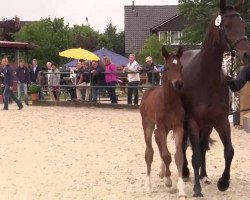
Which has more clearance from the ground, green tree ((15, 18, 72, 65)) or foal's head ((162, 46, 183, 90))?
green tree ((15, 18, 72, 65))

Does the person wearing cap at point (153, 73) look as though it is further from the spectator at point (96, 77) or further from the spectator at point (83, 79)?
the spectator at point (83, 79)

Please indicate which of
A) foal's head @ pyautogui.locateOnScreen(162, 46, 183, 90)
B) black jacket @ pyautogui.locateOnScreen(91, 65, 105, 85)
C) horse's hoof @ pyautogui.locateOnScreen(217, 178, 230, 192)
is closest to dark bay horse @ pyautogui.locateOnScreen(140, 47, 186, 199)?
foal's head @ pyautogui.locateOnScreen(162, 46, 183, 90)

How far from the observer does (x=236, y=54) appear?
627cm

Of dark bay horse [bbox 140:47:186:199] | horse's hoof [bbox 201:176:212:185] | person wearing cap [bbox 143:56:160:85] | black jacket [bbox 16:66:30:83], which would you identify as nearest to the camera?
dark bay horse [bbox 140:47:186:199]

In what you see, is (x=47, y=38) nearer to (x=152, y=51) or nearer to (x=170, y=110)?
(x=152, y=51)

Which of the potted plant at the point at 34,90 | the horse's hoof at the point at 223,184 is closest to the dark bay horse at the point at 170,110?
the horse's hoof at the point at 223,184

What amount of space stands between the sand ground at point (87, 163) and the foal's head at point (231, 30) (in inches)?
73.2

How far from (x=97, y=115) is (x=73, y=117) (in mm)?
815

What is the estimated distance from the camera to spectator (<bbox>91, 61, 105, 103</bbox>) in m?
20.7

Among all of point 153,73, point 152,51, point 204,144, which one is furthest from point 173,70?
point 152,51

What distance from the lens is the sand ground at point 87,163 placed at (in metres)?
7.42

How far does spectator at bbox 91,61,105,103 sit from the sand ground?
4.58 meters

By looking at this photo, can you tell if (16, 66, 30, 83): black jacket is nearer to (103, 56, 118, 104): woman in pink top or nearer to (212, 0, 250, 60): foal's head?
(103, 56, 118, 104): woman in pink top

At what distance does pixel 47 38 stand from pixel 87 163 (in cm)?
3919
